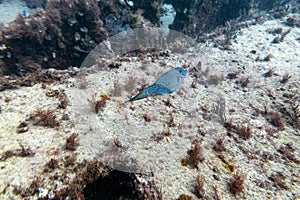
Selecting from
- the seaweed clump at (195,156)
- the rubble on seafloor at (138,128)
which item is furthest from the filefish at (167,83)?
the seaweed clump at (195,156)

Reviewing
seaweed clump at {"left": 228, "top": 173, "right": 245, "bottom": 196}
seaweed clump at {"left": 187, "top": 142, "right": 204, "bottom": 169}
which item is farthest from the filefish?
seaweed clump at {"left": 228, "top": 173, "right": 245, "bottom": 196}

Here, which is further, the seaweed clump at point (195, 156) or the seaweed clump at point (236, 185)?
the seaweed clump at point (195, 156)

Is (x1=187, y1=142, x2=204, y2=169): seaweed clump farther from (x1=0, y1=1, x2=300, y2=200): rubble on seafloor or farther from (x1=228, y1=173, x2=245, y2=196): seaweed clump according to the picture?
(x1=228, y1=173, x2=245, y2=196): seaweed clump

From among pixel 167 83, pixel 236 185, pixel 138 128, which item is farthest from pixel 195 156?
pixel 167 83

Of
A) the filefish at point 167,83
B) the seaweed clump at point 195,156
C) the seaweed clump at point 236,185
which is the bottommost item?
the seaweed clump at point 236,185

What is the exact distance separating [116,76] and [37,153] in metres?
3.65

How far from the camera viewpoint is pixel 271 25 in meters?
14.7

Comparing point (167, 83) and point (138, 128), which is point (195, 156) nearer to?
point (138, 128)

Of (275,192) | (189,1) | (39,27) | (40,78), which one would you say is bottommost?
(275,192)

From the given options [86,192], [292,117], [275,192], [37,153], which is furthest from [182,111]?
[292,117]

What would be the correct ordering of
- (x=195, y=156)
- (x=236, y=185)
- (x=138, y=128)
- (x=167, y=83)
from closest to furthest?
1. (x=167, y=83)
2. (x=236, y=185)
3. (x=195, y=156)
4. (x=138, y=128)

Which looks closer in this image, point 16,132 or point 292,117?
point 16,132

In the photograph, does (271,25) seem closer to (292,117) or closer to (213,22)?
(213,22)

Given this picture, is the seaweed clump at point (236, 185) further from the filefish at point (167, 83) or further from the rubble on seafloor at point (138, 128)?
the filefish at point (167, 83)
